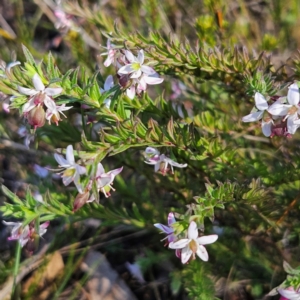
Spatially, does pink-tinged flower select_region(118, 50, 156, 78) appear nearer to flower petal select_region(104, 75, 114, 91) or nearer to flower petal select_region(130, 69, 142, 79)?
flower petal select_region(130, 69, 142, 79)

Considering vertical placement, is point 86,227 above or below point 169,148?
below

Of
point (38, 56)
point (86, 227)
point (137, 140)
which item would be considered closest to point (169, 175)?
point (137, 140)

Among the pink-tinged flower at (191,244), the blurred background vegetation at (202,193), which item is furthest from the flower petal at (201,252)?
the blurred background vegetation at (202,193)

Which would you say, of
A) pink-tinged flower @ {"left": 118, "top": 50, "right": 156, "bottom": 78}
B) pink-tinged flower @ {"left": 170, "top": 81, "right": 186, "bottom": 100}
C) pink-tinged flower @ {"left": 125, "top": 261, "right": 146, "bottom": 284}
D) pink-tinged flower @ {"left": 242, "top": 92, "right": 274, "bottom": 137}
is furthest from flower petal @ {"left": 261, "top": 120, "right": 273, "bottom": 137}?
pink-tinged flower @ {"left": 125, "top": 261, "right": 146, "bottom": 284}

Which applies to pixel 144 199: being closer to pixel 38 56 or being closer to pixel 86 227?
pixel 86 227

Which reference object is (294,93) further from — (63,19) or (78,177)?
(63,19)

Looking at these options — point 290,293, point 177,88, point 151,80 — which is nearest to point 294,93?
point 151,80

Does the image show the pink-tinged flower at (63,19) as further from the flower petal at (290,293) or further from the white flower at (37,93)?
the flower petal at (290,293)
